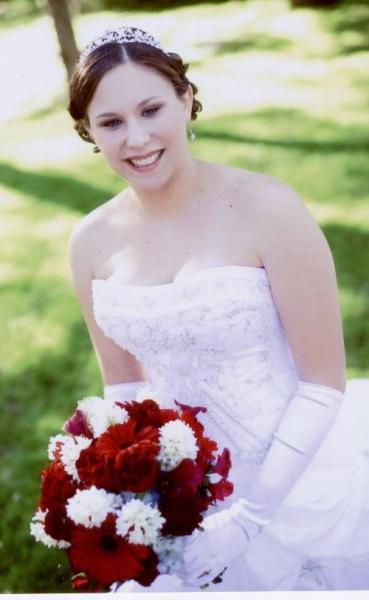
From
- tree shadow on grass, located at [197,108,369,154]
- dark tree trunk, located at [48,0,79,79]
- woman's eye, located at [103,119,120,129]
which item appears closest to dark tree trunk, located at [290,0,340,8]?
tree shadow on grass, located at [197,108,369,154]

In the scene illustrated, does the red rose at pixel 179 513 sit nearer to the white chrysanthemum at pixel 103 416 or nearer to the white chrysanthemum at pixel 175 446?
the white chrysanthemum at pixel 175 446

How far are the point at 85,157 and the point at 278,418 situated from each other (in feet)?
18.7

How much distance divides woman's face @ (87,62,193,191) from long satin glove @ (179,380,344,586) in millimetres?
798

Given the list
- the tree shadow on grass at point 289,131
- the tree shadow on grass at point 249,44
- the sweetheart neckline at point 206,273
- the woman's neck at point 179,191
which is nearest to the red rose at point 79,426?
the sweetheart neckline at point 206,273

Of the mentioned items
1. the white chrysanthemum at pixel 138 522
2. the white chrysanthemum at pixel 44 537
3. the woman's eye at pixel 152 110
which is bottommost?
the white chrysanthemum at pixel 44 537

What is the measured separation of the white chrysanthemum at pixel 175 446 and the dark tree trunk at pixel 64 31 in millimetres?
4746

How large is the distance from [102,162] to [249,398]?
5410 millimetres

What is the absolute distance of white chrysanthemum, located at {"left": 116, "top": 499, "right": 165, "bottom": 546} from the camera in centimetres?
178

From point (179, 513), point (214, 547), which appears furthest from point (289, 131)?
point (179, 513)

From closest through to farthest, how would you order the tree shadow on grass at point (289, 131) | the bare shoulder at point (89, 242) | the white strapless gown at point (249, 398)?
the white strapless gown at point (249, 398)
the bare shoulder at point (89, 242)
the tree shadow on grass at point (289, 131)

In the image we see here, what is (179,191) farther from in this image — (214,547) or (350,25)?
(350,25)

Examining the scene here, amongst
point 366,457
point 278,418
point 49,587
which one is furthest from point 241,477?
point 49,587

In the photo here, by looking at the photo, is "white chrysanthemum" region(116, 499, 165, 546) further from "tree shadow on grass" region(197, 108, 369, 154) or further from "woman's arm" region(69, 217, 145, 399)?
"tree shadow on grass" region(197, 108, 369, 154)

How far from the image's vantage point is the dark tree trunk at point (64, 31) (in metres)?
6.08
